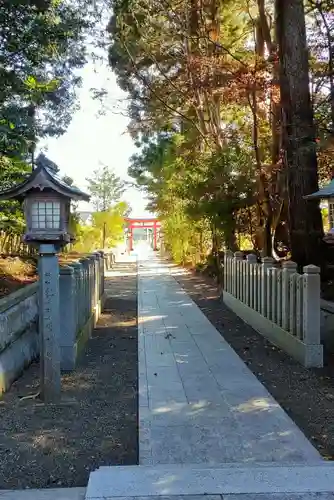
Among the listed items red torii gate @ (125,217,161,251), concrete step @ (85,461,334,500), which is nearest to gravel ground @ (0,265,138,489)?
concrete step @ (85,461,334,500)

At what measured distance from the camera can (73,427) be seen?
4.17 metres

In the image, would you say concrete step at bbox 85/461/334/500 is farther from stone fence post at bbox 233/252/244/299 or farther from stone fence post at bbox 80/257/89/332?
stone fence post at bbox 233/252/244/299

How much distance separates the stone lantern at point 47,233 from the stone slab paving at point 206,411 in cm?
94

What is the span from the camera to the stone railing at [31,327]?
17.0 ft

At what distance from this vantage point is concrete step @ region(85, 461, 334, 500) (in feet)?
9.66

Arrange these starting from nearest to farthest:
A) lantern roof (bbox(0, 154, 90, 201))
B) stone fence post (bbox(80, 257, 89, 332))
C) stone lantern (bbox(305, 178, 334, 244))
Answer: lantern roof (bbox(0, 154, 90, 201)), stone lantern (bbox(305, 178, 334, 244)), stone fence post (bbox(80, 257, 89, 332))

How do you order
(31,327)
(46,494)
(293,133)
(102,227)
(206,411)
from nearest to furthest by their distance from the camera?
(46,494), (206,411), (31,327), (293,133), (102,227)

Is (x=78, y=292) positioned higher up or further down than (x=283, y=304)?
higher up

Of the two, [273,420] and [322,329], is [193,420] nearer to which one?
[273,420]

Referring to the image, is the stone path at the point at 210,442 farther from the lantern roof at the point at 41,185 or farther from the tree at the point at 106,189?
the tree at the point at 106,189

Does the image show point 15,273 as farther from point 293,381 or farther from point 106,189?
point 106,189

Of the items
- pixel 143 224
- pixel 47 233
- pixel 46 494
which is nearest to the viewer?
pixel 46 494

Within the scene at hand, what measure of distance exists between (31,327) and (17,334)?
0.78 m

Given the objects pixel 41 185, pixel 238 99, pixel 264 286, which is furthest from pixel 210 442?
pixel 238 99
